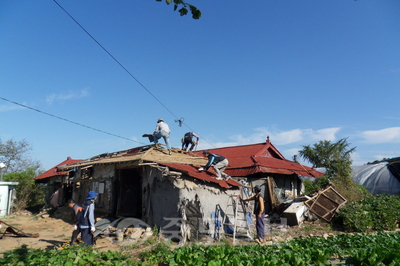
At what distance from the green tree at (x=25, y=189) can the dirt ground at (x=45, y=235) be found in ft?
15.8

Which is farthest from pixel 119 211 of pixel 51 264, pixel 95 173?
pixel 51 264

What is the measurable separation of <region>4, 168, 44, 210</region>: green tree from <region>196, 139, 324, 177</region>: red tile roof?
48.9 feet

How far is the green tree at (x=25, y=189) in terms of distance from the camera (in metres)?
21.0

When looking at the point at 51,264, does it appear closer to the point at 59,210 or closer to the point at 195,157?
the point at 195,157

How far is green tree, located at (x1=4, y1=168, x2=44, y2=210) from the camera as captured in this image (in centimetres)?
2098

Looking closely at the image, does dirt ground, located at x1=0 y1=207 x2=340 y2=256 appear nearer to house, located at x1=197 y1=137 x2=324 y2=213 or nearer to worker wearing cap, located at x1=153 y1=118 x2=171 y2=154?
house, located at x1=197 y1=137 x2=324 y2=213

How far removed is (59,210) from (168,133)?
28.5 ft

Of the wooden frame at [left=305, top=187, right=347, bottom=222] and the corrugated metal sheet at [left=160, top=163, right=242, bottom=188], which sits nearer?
the corrugated metal sheet at [left=160, top=163, right=242, bottom=188]

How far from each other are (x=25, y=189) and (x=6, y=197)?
11.2 ft

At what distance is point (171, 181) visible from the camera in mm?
9828

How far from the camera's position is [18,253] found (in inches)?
245

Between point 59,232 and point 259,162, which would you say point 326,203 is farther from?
point 59,232

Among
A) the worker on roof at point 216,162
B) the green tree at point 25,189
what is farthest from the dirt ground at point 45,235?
the green tree at point 25,189

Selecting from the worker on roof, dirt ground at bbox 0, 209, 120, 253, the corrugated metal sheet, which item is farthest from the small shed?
the worker on roof
